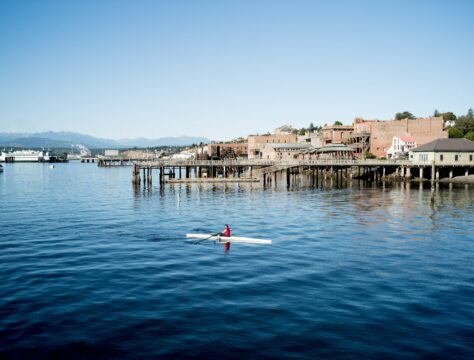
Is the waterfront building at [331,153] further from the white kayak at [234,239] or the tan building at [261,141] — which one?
the white kayak at [234,239]

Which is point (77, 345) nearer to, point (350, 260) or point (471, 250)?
point (350, 260)

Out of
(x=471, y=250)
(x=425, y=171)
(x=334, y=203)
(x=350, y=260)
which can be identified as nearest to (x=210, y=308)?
(x=350, y=260)

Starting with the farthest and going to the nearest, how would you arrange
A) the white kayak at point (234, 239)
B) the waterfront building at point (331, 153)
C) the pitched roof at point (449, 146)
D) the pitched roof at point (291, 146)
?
the pitched roof at point (291, 146)
the waterfront building at point (331, 153)
the pitched roof at point (449, 146)
the white kayak at point (234, 239)

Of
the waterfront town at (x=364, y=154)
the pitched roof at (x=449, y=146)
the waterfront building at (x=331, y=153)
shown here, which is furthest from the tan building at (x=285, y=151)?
the pitched roof at (x=449, y=146)

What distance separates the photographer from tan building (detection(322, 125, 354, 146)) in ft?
520

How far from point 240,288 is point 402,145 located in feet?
344

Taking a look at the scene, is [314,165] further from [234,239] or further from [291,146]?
[234,239]

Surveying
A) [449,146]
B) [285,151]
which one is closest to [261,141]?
[285,151]

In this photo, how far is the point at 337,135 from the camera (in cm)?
15900

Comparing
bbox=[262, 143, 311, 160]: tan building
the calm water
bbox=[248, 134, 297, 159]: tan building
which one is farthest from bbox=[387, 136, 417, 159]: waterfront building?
the calm water

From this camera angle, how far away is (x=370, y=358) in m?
16.9

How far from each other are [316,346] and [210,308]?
602cm

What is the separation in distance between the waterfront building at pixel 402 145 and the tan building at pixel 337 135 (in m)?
34.0

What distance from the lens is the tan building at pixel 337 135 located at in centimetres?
15862
